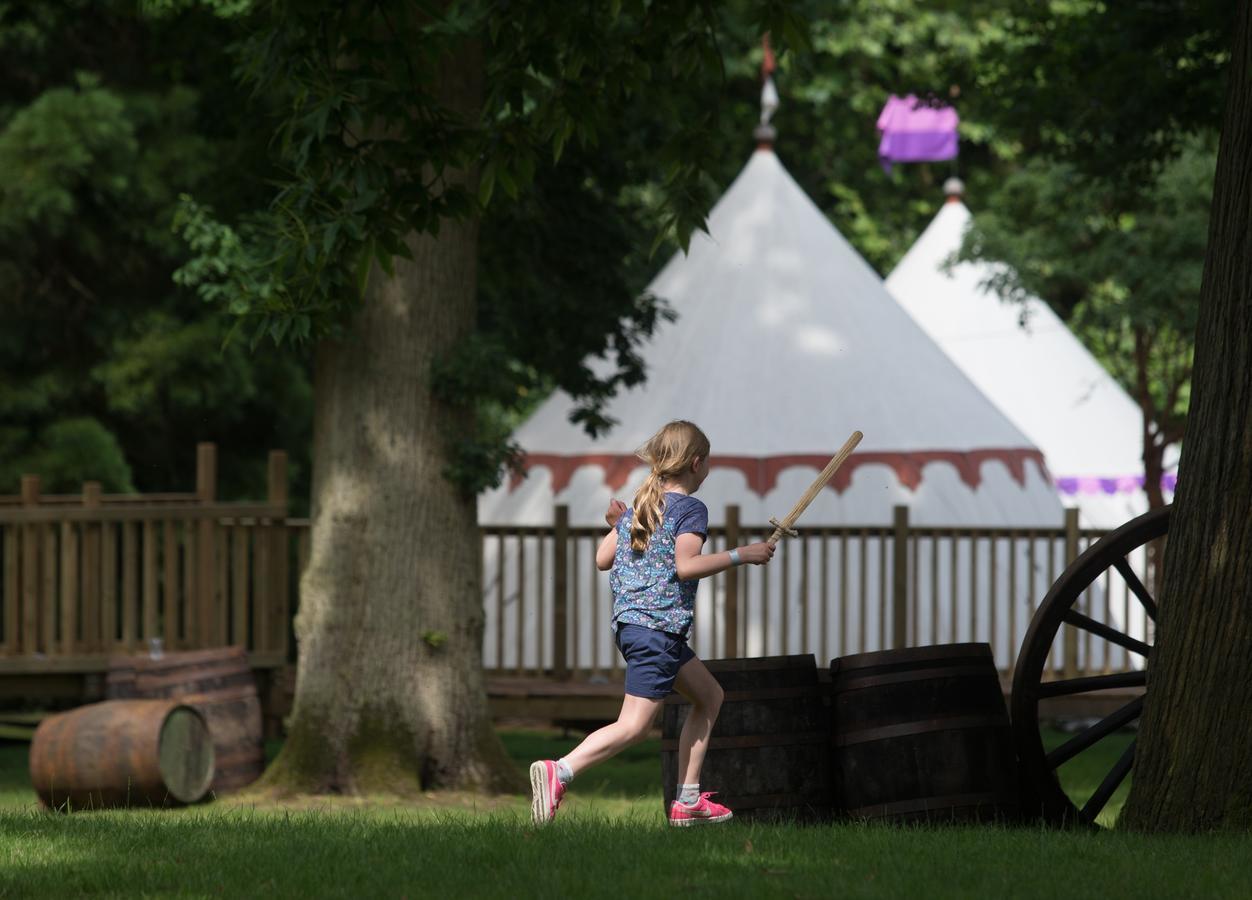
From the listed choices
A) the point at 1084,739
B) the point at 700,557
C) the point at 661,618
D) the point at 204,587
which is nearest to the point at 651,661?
the point at 661,618

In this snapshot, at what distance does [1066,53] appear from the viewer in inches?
536

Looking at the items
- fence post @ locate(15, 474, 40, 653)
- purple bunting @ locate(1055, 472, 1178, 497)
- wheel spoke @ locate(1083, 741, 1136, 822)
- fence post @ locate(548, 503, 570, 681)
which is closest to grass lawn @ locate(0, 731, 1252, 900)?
wheel spoke @ locate(1083, 741, 1136, 822)

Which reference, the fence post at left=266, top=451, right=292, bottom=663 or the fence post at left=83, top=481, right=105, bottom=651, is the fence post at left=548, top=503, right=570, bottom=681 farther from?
the fence post at left=83, top=481, right=105, bottom=651

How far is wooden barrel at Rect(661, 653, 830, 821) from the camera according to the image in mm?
6289

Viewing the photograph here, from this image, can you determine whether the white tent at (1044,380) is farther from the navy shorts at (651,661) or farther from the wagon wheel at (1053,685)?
the navy shorts at (651,661)

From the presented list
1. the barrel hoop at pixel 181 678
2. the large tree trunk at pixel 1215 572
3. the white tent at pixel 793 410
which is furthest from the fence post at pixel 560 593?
the large tree trunk at pixel 1215 572

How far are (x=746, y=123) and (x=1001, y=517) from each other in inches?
531

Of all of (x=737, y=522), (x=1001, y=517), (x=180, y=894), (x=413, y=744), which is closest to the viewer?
(x=180, y=894)

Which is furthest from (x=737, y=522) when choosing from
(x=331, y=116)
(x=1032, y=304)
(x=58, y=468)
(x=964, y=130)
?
(x=964, y=130)

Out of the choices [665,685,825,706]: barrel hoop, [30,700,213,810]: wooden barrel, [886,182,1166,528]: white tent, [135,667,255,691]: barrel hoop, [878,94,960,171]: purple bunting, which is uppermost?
[878,94,960,171]: purple bunting

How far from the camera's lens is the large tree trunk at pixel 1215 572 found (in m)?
5.80

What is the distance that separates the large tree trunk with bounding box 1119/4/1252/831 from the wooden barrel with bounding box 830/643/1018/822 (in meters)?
0.49

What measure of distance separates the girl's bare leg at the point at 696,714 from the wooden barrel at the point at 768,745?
141 mm

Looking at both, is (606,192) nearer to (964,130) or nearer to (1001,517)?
(1001,517)
